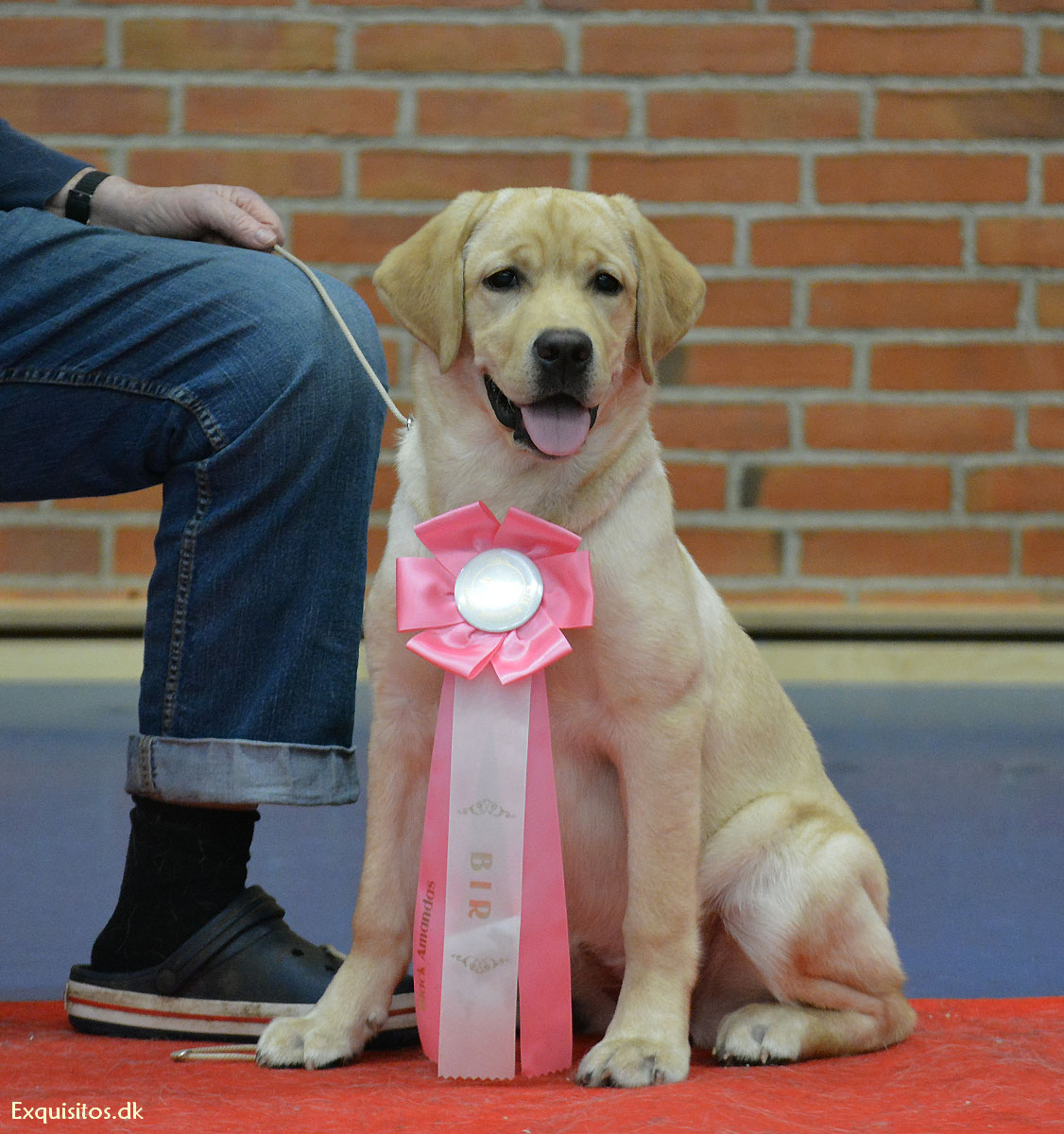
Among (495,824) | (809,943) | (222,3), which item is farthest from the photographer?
(222,3)

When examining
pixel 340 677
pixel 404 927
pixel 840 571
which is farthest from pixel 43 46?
pixel 404 927

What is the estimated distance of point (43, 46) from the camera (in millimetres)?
4262

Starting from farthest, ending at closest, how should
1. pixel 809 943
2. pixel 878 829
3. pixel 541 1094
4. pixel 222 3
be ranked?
pixel 222 3
pixel 878 829
pixel 809 943
pixel 541 1094

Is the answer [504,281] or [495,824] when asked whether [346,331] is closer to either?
[504,281]

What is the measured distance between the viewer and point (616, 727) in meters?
1.70

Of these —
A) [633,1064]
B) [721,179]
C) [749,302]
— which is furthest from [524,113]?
[633,1064]

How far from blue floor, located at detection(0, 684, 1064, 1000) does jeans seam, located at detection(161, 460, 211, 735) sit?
0.55 meters

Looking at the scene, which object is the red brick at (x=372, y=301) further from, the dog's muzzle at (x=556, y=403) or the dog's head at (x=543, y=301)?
the dog's muzzle at (x=556, y=403)

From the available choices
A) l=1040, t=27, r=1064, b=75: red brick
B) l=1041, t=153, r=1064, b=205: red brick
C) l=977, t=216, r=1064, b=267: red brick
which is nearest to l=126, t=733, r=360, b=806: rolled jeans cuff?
l=977, t=216, r=1064, b=267: red brick

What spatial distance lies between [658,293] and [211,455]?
626 millimetres

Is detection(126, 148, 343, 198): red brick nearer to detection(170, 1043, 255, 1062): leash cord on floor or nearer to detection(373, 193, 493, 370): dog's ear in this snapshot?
detection(373, 193, 493, 370): dog's ear

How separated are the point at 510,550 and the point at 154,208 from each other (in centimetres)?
80

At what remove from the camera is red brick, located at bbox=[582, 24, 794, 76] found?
4.25 m

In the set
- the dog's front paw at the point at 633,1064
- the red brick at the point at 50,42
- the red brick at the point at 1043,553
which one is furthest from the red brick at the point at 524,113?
the dog's front paw at the point at 633,1064
